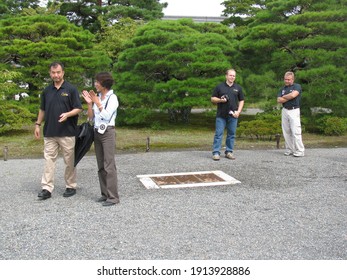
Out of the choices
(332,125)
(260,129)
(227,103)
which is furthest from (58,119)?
(332,125)

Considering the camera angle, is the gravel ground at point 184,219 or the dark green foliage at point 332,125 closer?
the gravel ground at point 184,219

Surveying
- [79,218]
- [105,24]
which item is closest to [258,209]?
[79,218]

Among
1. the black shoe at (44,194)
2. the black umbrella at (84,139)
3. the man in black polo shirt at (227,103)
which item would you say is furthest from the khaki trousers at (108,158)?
the man in black polo shirt at (227,103)

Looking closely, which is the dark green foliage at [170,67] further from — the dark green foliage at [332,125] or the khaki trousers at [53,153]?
the khaki trousers at [53,153]

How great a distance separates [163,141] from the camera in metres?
9.52

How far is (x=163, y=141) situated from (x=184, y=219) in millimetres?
5958

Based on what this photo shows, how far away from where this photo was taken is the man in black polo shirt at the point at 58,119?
4145 millimetres

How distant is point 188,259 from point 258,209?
142 centimetres

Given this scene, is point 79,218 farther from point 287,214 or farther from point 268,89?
point 268,89

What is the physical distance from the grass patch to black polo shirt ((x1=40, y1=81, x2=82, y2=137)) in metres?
3.64

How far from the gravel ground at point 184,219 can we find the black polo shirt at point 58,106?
80cm

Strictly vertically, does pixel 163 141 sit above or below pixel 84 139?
below

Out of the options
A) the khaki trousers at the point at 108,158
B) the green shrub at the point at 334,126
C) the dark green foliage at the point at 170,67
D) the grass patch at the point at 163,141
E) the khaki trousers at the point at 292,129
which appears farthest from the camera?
the dark green foliage at the point at 170,67

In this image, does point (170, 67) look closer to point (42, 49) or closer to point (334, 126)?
point (42, 49)
